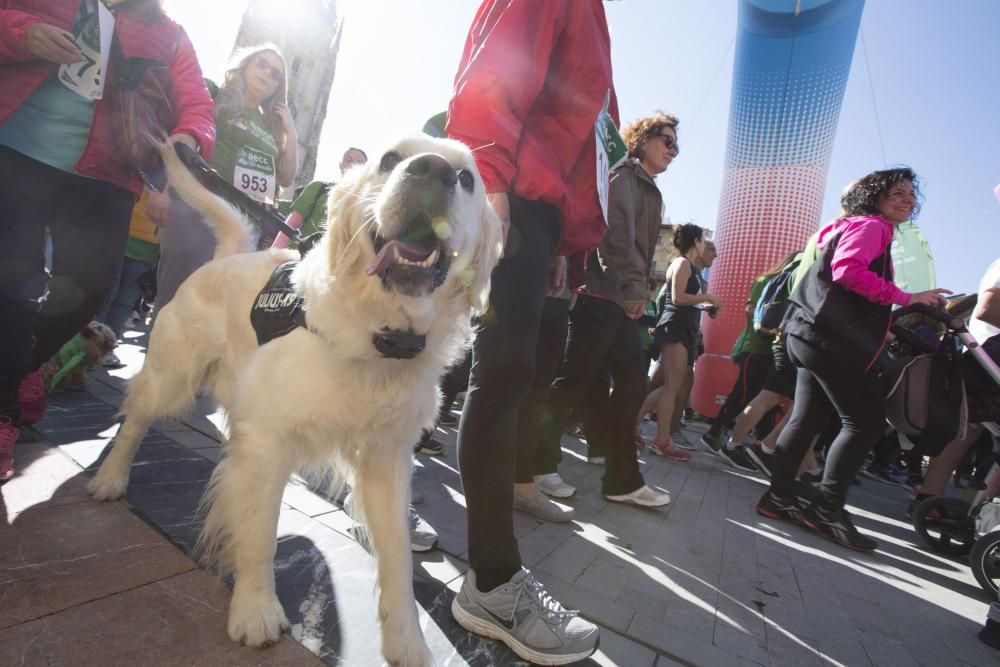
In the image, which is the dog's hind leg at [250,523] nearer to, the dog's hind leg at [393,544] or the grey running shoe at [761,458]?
the dog's hind leg at [393,544]

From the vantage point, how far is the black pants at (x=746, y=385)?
5531 millimetres

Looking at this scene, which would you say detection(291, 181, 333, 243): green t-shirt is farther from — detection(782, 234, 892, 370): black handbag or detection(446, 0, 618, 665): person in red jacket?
detection(782, 234, 892, 370): black handbag

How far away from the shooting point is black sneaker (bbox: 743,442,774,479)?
5008 millimetres

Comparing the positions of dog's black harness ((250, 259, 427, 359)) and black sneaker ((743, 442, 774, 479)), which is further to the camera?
black sneaker ((743, 442, 774, 479))

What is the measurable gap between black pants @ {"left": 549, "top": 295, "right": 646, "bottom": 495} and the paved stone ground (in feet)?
0.88

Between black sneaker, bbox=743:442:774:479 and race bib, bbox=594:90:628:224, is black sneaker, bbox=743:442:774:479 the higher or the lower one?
the lower one

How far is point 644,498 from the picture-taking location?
3176 millimetres

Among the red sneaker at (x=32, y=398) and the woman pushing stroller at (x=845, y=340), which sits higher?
the woman pushing stroller at (x=845, y=340)

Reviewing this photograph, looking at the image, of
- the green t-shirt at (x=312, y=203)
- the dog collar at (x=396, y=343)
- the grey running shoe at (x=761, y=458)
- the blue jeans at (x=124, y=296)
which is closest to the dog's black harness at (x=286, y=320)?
the dog collar at (x=396, y=343)

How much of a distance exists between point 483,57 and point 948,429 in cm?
382

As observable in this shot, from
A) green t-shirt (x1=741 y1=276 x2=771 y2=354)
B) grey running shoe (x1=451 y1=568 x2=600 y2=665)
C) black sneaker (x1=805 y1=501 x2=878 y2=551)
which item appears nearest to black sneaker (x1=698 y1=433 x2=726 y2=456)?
green t-shirt (x1=741 y1=276 x2=771 y2=354)

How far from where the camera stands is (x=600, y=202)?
1.99 meters

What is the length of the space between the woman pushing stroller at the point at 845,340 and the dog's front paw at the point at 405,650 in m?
2.95

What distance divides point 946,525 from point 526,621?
3660 mm
